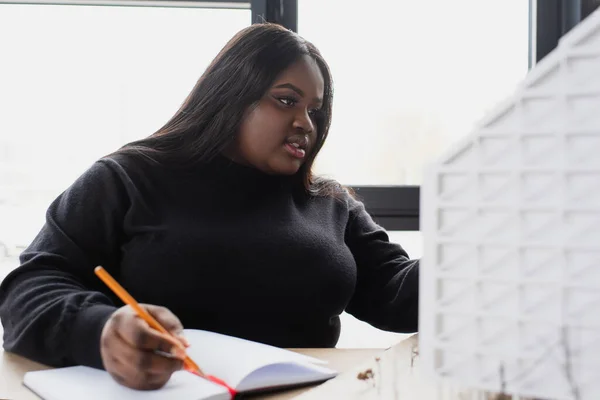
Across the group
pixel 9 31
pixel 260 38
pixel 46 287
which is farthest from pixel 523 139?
pixel 9 31

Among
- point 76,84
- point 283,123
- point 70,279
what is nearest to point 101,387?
point 70,279

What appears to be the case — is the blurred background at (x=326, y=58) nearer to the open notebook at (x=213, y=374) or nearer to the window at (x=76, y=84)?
the window at (x=76, y=84)

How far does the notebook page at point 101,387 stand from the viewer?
2.11 feet

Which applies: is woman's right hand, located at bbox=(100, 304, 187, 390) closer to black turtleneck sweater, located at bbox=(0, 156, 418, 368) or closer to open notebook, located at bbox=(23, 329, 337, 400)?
open notebook, located at bbox=(23, 329, 337, 400)

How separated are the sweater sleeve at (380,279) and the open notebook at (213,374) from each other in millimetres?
443

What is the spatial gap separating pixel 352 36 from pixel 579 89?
1545mm

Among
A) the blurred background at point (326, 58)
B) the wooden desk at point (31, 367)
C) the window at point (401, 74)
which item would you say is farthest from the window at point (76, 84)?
the wooden desk at point (31, 367)

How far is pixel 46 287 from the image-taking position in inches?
36.1

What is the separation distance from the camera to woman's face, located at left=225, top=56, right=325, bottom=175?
1.17 m

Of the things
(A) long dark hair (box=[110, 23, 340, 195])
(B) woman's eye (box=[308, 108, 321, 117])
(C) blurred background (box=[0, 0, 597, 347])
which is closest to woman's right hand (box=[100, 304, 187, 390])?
(A) long dark hair (box=[110, 23, 340, 195])

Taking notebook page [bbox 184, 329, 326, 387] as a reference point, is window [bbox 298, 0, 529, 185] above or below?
above

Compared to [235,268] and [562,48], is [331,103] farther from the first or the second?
[562,48]

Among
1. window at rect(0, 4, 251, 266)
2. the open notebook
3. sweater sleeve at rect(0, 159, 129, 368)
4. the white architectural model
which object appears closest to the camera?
the white architectural model

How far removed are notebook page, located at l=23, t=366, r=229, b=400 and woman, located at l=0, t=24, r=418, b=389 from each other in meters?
0.16
